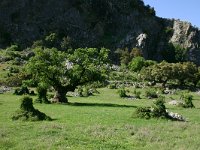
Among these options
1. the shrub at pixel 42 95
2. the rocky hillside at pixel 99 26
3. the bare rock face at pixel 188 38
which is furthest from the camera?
the bare rock face at pixel 188 38

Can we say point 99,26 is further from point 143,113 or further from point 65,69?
point 143,113

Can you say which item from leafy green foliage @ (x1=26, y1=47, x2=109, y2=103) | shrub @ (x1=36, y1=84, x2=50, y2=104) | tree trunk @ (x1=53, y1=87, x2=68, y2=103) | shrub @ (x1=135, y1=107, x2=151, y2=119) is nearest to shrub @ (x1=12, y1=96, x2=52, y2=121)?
shrub @ (x1=135, y1=107, x2=151, y2=119)

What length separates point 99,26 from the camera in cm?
17612

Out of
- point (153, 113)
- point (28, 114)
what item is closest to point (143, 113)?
point (153, 113)

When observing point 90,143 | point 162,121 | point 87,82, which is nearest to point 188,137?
point 90,143

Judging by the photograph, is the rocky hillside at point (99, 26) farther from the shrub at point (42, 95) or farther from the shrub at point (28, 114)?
the shrub at point (28, 114)

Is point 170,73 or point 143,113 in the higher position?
point 170,73

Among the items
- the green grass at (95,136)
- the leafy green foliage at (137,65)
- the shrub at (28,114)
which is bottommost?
the green grass at (95,136)

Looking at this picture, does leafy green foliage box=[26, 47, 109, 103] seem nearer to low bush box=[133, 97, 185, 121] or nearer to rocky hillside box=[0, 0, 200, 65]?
low bush box=[133, 97, 185, 121]

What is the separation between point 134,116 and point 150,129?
29.2ft

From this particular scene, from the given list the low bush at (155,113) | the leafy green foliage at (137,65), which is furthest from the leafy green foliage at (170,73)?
the low bush at (155,113)

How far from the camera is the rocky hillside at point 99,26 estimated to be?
157875 mm

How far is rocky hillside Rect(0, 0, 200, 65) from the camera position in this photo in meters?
158

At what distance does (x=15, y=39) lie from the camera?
151 metres
